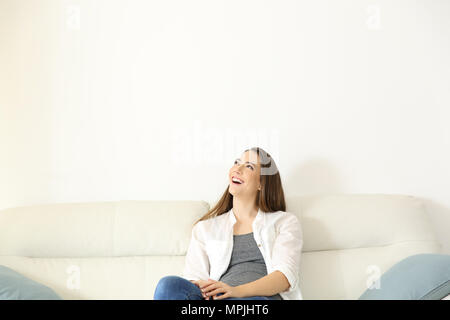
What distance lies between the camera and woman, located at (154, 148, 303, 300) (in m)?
1.69

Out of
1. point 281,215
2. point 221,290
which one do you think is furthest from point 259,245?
point 221,290

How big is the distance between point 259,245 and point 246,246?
0.06 meters

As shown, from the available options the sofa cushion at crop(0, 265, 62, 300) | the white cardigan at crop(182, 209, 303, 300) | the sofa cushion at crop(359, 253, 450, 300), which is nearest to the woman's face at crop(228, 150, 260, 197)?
the white cardigan at crop(182, 209, 303, 300)

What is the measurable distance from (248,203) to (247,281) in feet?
1.23

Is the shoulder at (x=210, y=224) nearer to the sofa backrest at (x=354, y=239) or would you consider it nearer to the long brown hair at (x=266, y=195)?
the long brown hair at (x=266, y=195)

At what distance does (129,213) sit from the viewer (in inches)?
81.0

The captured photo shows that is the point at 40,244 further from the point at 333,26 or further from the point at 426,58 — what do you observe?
the point at 426,58

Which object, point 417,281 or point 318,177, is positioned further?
point 318,177

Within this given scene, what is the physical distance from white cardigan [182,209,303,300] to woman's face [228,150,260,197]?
11 centimetres

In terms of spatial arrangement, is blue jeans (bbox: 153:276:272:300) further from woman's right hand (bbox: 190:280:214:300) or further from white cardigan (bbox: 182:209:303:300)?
white cardigan (bbox: 182:209:303:300)

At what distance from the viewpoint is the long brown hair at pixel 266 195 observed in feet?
6.74

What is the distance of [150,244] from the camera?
2.01 metres

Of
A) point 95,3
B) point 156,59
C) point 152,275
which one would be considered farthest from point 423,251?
point 95,3

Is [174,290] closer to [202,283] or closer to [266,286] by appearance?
[202,283]
